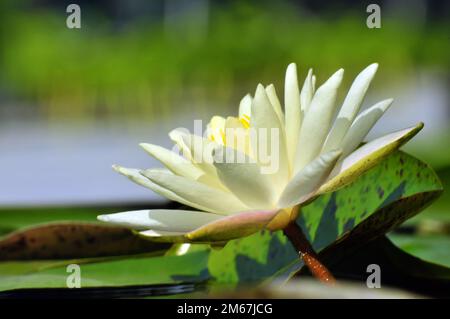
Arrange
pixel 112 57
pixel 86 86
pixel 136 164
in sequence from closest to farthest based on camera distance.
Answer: pixel 136 164, pixel 86 86, pixel 112 57

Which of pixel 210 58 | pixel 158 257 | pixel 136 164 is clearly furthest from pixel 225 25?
pixel 158 257

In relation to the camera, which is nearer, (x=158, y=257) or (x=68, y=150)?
(x=158, y=257)

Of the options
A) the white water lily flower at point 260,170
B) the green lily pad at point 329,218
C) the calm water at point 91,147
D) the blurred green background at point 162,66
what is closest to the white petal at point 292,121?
the white water lily flower at point 260,170

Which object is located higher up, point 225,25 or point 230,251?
point 225,25

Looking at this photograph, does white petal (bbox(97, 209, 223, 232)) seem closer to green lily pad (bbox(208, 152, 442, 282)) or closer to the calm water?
green lily pad (bbox(208, 152, 442, 282))

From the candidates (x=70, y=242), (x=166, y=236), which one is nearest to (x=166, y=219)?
(x=166, y=236)

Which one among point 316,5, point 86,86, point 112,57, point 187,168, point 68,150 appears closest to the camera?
point 187,168

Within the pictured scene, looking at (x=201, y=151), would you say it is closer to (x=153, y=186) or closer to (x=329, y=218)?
(x=153, y=186)
